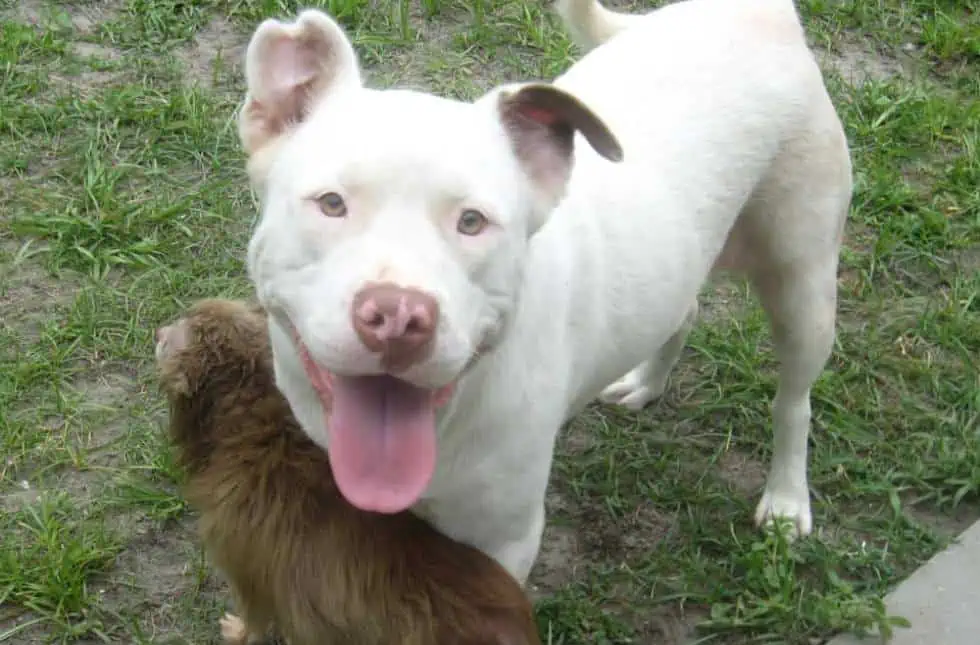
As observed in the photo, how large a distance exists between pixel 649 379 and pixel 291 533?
1941 millimetres

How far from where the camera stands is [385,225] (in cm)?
237

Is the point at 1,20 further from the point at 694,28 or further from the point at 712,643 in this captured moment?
the point at 712,643

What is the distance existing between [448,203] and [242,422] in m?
0.98

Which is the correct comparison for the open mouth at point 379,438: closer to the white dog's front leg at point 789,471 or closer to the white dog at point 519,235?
the white dog at point 519,235

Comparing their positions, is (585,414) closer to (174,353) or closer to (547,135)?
(174,353)

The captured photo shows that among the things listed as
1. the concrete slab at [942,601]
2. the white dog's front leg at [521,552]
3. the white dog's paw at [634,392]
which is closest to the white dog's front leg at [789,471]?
the concrete slab at [942,601]

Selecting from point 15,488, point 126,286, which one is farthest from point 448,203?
point 126,286

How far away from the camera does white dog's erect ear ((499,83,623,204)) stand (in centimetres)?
274

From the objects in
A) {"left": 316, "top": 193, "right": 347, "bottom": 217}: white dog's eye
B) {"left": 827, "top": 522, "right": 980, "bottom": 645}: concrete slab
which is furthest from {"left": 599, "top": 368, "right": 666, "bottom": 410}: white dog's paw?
{"left": 316, "top": 193, "right": 347, "bottom": 217}: white dog's eye

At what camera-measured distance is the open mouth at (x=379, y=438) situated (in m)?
2.52

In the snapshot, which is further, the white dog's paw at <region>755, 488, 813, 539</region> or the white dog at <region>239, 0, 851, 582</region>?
the white dog's paw at <region>755, 488, 813, 539</region>

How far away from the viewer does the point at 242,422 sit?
123 inches

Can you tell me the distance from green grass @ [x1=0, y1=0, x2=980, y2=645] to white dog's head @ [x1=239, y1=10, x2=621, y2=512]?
4.71 ft

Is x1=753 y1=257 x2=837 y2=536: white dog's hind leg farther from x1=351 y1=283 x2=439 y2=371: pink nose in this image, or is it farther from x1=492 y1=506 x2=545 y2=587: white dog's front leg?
x1=351 y1=283 x2=439 y2=371: pink nose
